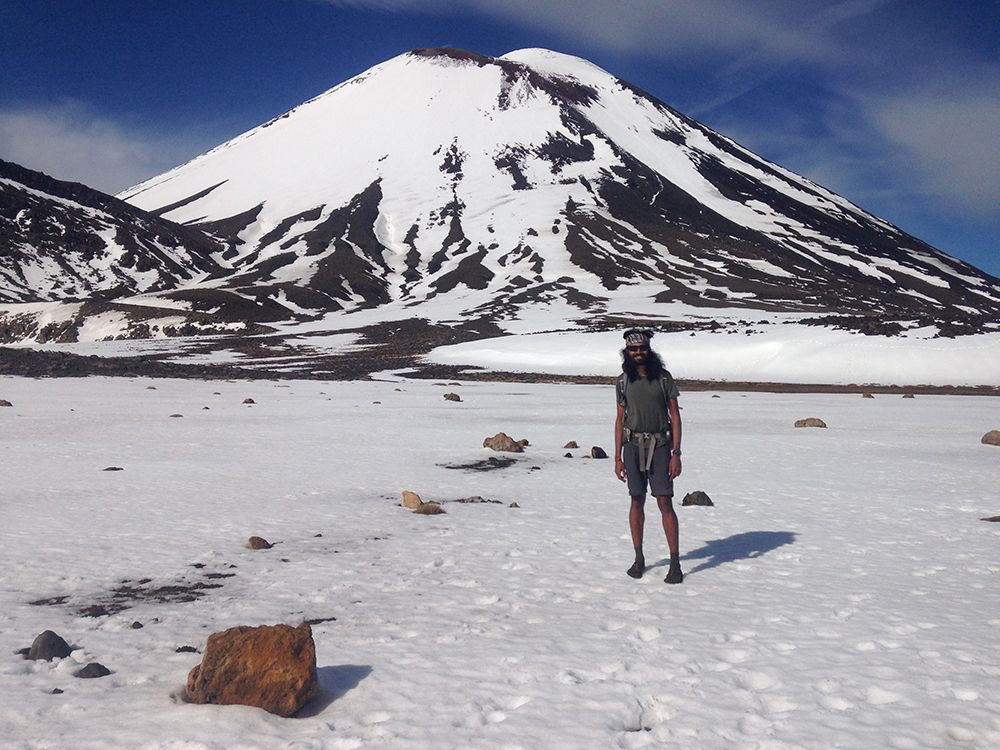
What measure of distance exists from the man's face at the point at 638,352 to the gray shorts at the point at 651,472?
2.66ft

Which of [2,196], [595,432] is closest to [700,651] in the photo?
[595,432]

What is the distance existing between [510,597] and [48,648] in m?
3.58

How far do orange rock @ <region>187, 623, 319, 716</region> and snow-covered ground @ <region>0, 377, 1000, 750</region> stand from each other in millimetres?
114

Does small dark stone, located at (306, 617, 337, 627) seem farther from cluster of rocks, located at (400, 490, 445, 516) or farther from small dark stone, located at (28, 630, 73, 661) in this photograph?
cluster of rocks, located at (400, 490, 445, 516)

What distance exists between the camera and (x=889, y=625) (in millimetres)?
6320

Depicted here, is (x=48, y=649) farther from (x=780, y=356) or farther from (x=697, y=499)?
(x=780, y=356)

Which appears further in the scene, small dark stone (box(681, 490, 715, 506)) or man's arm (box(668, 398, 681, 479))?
small dark stone (box(681, 490, 715, 506))

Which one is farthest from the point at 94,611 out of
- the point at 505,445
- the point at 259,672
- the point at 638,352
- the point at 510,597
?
the point at 505,445

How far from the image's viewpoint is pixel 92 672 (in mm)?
5129

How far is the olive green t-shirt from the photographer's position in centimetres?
762

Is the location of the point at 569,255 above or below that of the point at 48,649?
above

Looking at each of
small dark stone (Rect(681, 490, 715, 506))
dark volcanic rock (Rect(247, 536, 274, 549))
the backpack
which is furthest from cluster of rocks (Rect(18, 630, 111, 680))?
small dark stone (Rect(681, 490, 715, 506))

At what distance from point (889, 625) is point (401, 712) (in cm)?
396

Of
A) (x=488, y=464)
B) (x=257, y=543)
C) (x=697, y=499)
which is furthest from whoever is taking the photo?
(x=488, y=464)
